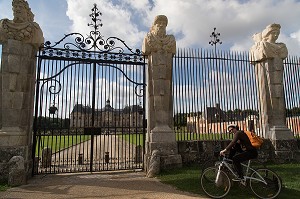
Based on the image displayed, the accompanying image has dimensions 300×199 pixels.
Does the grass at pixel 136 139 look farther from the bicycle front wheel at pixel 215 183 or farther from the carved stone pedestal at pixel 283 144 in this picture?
the carved stone pedestal at pixel 283 144

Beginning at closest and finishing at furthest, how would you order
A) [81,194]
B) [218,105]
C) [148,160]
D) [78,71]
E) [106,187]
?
[81,194] < [106,187] < [148,160] < [78,71] < [218,105]

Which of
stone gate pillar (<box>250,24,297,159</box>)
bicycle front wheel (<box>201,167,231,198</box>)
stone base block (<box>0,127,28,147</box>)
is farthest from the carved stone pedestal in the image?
stone base block (<box>0,127,28,147</box>)

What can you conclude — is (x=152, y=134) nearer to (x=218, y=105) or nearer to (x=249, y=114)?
(x=218, y=105)

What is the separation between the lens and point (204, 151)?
8.62m

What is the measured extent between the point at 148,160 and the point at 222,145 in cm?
278

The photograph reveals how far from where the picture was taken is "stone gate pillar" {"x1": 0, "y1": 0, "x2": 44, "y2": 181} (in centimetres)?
704

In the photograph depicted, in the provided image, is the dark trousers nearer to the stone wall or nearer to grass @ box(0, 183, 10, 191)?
the stone wall

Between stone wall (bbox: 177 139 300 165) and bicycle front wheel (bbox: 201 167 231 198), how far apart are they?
8.99 feet

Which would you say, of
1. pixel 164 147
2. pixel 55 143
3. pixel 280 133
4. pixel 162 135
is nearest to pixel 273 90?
pixel 280 133

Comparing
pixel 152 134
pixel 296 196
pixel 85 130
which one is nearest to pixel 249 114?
pixel 152 134

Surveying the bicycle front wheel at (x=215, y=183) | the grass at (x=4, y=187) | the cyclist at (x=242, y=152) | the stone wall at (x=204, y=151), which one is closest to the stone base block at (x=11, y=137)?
the grass at (x=4, y=187)

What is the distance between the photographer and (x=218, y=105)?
9336mm

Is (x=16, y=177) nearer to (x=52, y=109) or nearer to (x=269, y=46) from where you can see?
(x=52, y=109)

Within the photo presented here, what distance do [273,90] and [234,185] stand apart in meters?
5.10
